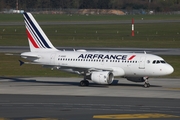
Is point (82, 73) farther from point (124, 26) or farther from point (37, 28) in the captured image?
point (124, 26)

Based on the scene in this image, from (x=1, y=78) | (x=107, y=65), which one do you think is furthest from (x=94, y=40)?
(x=107, y=65)

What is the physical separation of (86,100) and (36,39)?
16519 millimetres

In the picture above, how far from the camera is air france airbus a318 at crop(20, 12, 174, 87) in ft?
176

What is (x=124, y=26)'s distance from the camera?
6147 inches

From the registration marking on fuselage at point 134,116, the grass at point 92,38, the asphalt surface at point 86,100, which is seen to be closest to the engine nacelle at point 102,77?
the asphalt surface at point 86,100

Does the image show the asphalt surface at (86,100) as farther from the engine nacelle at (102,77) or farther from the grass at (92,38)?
the grass at (92,38)

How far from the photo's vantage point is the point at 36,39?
59188mm

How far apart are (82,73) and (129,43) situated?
53.5 metres

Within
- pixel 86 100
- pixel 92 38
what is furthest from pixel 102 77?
pixel 92 38

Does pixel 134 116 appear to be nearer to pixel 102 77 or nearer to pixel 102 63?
pixel 102 77

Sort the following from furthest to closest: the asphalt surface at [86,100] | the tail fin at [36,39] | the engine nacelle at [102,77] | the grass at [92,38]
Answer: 1. the grass at [92,38]
2. the tail fin at [36,39]
3. the engine nacelle at [102,77]
4. the asphalt surface at [86,100]

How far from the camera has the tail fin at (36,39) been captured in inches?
2317

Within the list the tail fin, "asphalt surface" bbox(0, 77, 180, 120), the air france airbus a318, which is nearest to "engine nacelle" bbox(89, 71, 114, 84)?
the air france airbus a318

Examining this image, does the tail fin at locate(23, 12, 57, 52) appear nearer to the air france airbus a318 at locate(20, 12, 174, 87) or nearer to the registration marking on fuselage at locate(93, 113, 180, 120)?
the air france airbus a318 at locate(20, 12, 174, 87)
